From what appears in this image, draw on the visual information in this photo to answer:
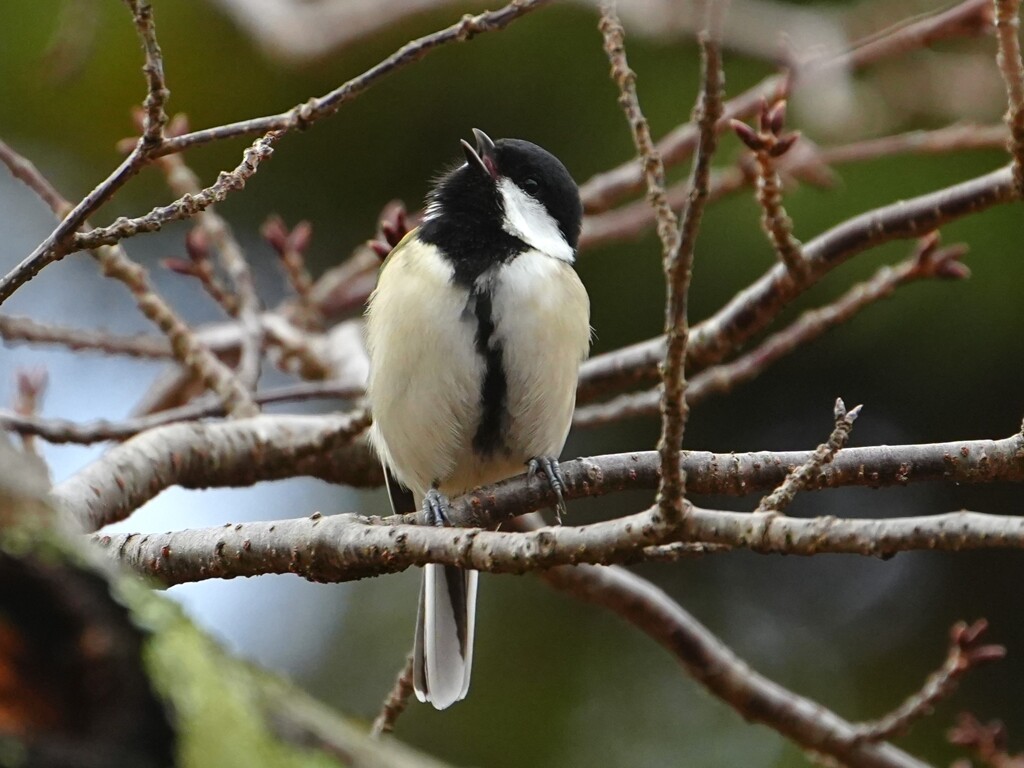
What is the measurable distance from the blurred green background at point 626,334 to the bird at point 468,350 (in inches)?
73.7

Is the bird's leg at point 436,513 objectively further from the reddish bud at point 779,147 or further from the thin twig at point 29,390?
the thin twig at point 29,390

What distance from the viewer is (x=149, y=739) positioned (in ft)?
3.04

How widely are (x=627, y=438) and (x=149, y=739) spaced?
5.54m

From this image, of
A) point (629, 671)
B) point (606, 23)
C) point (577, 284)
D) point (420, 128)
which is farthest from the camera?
point (420, 128)

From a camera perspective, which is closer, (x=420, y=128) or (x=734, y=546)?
(x=734, y=546)

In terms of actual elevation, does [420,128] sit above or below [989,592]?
A: above

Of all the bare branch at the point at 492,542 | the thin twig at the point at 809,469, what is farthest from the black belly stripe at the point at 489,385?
the thin twig at the point at 809,469

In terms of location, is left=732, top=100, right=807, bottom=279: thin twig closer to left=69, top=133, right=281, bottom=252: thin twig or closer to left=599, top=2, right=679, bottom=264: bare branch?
left=599, top=2, right=679, bottom=264: bare branch

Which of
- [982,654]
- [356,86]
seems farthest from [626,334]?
[356,86]

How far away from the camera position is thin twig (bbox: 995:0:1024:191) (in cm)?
236

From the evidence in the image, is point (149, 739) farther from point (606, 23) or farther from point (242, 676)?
point (606, 23)

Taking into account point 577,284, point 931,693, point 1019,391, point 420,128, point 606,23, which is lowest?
point 931,693

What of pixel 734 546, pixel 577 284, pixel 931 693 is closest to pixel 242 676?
pixel 734 546

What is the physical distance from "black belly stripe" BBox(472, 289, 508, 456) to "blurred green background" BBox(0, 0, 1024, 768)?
232 cm
